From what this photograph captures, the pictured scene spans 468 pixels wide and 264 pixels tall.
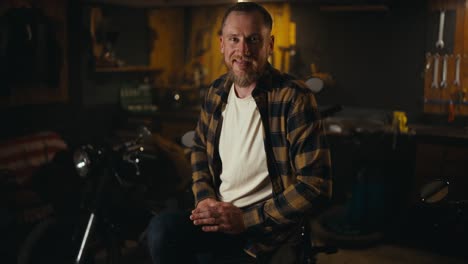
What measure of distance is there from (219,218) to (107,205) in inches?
41.5

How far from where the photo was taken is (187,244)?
1.83 meters

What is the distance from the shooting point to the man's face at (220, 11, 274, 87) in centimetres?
193

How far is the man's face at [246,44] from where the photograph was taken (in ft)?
6.32

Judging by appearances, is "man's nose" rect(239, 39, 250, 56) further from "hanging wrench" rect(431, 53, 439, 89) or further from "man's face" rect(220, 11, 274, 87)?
"hanging wrench" rect(431, 53, 439, 89)

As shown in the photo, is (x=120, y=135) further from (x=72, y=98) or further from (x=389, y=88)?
(x=389, y=88)

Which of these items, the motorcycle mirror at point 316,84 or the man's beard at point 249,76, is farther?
the motorcycle mirror at point 316,84

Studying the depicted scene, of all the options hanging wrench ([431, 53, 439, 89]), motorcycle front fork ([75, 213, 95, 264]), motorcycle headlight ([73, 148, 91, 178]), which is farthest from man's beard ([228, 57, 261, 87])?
hanging wrench ([431, 53, 439, 89])

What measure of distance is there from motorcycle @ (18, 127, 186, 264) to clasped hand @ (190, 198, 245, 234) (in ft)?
2.75

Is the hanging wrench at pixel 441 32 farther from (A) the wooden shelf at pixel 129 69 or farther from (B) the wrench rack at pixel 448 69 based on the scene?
(A) the wooden shelf at pixel 129 69

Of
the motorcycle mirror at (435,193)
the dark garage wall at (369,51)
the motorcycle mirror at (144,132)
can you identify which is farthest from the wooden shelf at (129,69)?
the motorcycle mirror at (435,193)

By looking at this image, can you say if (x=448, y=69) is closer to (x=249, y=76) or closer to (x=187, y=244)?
(x=249, y=76)

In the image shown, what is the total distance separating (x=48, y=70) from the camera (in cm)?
430

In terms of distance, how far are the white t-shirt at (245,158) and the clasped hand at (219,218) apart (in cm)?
11

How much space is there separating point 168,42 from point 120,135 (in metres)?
1.36
